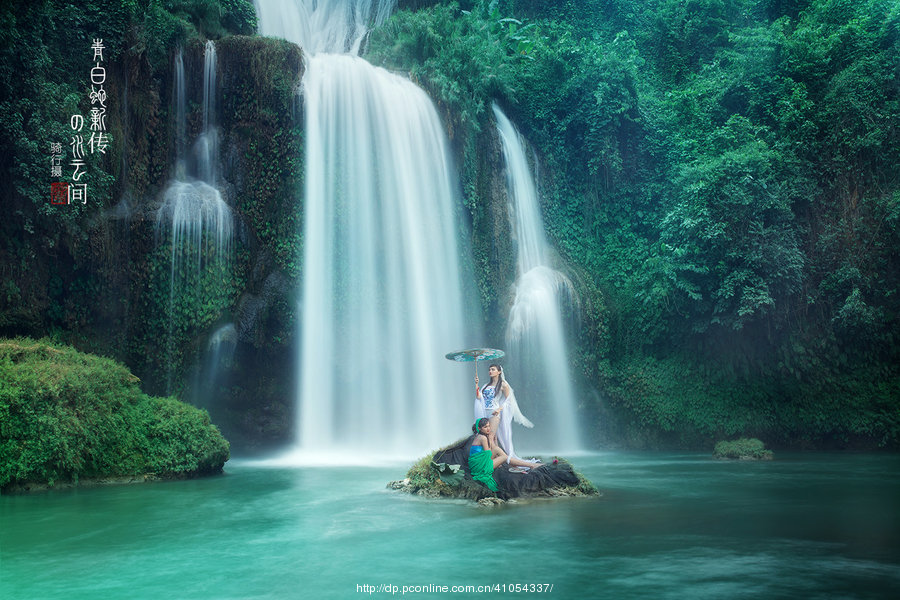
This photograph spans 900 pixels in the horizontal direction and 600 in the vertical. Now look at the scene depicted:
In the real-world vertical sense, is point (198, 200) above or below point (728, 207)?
above

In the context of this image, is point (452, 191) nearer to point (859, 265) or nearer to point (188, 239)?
point (188, 239)

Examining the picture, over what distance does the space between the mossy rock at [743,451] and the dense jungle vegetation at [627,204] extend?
196cm

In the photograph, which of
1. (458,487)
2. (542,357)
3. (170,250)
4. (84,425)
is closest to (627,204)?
(542,357)

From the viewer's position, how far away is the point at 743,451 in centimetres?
1673

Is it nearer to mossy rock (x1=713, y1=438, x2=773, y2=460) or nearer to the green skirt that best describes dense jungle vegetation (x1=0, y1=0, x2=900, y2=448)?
mossy rock (x1=713, y1=438, x2=773, y2=460)

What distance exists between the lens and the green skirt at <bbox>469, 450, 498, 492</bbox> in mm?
9633

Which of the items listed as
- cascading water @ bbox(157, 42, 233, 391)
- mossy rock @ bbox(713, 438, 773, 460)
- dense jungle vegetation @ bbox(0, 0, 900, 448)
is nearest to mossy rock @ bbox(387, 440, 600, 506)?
dense jungle vegetation @ bbox(0, 0, 900, 448)

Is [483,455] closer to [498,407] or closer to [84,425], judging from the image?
[498,407]

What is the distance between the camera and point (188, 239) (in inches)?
635

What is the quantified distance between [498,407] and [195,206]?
381 inches

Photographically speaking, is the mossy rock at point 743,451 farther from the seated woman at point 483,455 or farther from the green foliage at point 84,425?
the green foliage at point 84,425

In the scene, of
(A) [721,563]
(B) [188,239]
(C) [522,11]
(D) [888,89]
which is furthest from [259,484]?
(C) [522,11]

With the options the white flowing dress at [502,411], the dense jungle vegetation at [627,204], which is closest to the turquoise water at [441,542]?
the white flowing dress at [502,411]

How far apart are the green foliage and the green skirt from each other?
221 inches
